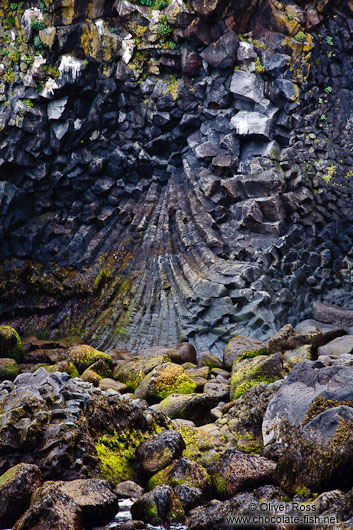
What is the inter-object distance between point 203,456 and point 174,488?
1.41 metres

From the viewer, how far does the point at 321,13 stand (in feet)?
68.0

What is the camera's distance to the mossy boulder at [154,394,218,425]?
10281mm

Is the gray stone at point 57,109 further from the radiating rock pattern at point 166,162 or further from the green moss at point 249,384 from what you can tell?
the green moss at point 249,384

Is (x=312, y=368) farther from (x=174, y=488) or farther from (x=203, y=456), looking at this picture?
(x=174, y=488)

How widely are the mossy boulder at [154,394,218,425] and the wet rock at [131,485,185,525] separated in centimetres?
355

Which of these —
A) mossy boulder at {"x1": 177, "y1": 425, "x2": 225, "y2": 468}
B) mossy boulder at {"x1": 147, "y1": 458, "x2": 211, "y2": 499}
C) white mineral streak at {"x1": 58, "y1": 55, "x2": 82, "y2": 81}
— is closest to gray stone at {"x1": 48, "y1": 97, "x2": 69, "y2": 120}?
white mineral streak at {"x1": 58, "y1": 55, "x2": 82, "y2": 81}

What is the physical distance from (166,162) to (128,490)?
1603 cm

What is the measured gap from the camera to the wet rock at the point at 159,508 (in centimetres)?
650

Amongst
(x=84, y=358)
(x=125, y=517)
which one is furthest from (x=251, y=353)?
(x=125, y=517)

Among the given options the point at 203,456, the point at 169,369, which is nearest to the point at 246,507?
the point at 203,456

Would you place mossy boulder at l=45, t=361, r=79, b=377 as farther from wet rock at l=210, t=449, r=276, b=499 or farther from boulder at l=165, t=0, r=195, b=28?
boulder at l=165, t=0, r=195, b=28

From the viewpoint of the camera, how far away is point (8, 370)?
48.7 feet

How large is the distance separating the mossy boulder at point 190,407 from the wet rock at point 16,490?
379 cm

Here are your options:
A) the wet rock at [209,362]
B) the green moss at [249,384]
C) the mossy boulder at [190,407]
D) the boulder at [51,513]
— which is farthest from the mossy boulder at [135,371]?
the boulder at [51,513]
